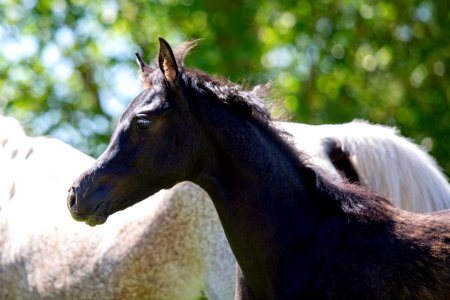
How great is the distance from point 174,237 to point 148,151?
1909mm

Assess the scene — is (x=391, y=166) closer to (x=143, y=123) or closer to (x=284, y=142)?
(x=284, y=142)

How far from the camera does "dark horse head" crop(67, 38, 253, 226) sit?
482cm

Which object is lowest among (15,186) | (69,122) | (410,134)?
(69,122)

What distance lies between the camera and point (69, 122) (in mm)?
13523

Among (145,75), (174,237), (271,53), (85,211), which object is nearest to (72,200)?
(85,211)

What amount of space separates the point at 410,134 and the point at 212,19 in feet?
8.81

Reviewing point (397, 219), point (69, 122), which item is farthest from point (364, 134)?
point (69, 122)

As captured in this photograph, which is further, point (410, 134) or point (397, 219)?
point (410, 134)

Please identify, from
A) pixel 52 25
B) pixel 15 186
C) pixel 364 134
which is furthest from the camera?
pixel 52 25

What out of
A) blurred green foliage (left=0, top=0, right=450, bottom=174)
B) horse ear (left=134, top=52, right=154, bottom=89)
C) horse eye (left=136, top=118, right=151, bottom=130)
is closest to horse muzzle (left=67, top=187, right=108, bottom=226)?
horse eye (left=136, top=118, right=151, bottom=130)

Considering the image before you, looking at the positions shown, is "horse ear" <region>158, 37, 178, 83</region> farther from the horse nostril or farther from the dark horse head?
the horse nostril

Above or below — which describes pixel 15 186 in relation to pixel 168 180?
below

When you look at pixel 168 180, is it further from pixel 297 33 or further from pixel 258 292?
pixel 297 33

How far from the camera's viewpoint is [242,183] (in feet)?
16.1
